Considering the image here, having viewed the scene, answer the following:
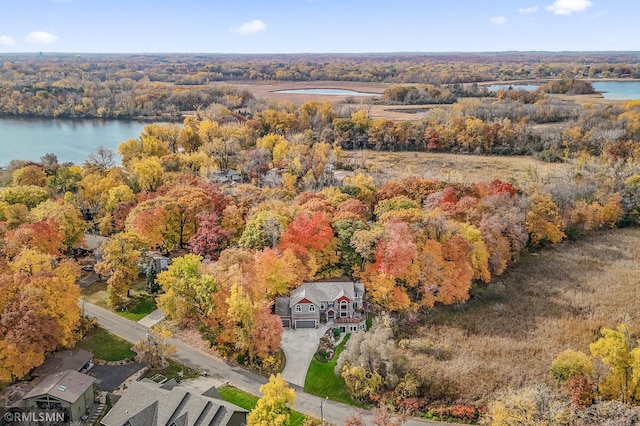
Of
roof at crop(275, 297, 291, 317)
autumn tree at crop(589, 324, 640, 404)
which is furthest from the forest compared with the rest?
roof at crop(275, 297, 291, 317)

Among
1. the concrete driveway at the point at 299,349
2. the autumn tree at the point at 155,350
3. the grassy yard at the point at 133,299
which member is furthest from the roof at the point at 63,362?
the concrete driveway at the point at 299,349

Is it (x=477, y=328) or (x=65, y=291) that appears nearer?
(x=65, y=291)

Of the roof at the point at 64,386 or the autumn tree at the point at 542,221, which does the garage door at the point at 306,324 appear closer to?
the roof at the point at 64,386

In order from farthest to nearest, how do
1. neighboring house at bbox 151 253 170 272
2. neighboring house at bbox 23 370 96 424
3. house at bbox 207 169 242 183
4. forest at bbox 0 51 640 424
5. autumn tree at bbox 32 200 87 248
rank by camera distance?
house at bbox 207 169 242 183
autumn tree at bbox 32 200 87 248
neighboring house at bbox 151 253 170 272
forest at bbox 0 51 640 424
neighboring house at bbox 23 370 96 424

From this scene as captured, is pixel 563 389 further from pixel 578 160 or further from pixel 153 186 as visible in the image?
pixel 578 160

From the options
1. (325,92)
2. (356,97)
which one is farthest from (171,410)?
(325,92)

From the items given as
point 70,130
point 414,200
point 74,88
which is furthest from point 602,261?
point 74,88

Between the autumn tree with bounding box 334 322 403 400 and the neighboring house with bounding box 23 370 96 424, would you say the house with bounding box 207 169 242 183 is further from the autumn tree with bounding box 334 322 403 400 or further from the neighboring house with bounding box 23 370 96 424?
the neighboring house with bounding box 23 370 96 424
